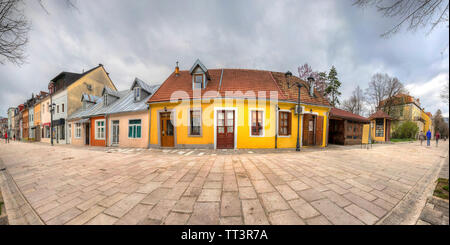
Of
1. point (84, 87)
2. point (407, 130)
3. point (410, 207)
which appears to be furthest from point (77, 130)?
point (407, 130)

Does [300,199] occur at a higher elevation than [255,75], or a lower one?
lower

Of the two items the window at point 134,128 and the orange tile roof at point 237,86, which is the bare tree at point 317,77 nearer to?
the orange tile roof at point 237,86

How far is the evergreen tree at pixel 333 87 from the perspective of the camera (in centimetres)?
1941

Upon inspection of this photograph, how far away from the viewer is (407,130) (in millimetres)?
22922

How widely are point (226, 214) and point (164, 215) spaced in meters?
0.91

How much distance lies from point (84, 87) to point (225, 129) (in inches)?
753

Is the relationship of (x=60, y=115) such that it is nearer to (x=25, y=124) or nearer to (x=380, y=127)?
(x=25, y=124)

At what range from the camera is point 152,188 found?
9.24 ft

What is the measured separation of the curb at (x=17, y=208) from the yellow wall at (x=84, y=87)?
1773cm

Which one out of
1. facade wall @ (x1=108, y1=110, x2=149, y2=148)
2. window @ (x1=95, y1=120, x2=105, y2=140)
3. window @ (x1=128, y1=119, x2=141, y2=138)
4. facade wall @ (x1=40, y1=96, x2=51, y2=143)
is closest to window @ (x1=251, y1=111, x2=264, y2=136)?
facade wall @ (x1=108, y1=110, x2=149, y2=148)

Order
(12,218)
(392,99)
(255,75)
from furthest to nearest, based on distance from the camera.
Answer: (392,99)
(255,75)
(12,218)

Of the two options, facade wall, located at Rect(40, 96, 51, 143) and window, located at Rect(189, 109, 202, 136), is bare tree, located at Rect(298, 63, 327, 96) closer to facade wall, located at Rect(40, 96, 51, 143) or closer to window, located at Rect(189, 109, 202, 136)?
window, located at Rect(189, 109, 202, 136)
